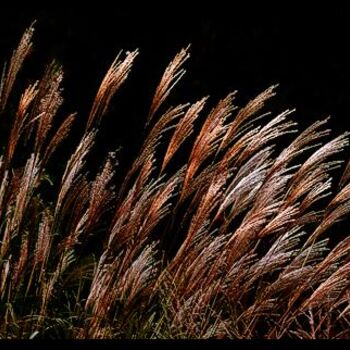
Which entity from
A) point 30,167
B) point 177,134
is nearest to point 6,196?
point 30,167

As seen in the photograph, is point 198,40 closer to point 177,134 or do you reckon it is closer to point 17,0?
point 17,0

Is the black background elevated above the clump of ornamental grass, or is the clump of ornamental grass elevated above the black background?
the black background

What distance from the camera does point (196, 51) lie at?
4.72 metres

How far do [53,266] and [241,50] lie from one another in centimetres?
134

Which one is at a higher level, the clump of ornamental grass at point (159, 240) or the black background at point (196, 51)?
the black background at point (196, 51)

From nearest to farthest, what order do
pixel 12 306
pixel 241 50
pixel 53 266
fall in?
pixel 12 306, pixel 53 266, pixel 241 50

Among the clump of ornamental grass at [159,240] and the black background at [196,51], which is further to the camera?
the black background at [196,51]

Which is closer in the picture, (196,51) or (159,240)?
(159,240)

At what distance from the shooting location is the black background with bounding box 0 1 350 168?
471cm

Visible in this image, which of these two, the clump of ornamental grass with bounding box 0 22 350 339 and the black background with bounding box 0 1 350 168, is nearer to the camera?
the clump of ornamental grass with bounding box 0 22 350 339

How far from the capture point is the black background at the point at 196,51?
15.4 feet

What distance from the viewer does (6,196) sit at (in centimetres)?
344

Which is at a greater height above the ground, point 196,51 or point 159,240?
point 196,51

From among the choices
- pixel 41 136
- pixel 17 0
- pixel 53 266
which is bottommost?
pixel 53 266
